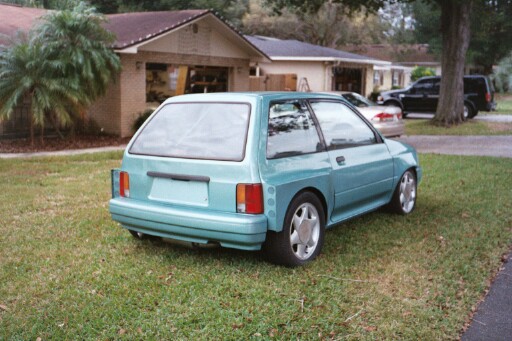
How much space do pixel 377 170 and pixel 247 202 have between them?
2.20 m

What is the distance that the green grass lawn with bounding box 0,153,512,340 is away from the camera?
4176 mm

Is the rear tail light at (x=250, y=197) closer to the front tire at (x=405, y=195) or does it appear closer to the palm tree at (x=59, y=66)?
the front tire at (x=405, y=195)

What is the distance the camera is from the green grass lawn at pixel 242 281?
4.18 meters

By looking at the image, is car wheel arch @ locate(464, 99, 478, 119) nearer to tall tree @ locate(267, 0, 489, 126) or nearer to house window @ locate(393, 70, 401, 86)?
tall tree @ locate(267, 0, 489, 126)

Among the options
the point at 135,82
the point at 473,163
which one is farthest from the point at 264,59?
the point at 473,163

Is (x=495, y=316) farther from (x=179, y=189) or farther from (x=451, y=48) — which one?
(x=451, y=48)

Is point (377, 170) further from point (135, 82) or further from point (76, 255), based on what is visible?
point (135, 82)

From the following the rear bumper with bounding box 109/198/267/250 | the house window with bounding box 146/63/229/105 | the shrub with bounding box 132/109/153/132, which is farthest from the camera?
the house window with bounding box 146/63/229/105

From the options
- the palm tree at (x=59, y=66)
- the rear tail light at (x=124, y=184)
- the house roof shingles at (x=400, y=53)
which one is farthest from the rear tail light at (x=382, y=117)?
the house roof shingles at (x=400, y=53)

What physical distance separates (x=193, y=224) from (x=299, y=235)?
0.98 meters

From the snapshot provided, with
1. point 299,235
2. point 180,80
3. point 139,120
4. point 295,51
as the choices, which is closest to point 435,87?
point 295,51

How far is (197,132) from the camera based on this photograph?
215 inches

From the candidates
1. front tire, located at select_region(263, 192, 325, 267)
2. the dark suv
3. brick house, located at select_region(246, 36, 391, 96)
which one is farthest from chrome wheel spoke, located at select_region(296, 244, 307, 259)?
brick house, located at select_region(246, 36, 391, 96)

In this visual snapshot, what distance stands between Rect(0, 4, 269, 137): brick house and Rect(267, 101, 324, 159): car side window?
11.5 meters
